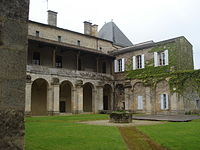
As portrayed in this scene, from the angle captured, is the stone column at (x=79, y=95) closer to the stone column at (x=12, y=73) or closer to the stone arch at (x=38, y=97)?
the stone arch at (x=38, y=97)

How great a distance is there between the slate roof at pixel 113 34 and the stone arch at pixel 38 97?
44.2 ft

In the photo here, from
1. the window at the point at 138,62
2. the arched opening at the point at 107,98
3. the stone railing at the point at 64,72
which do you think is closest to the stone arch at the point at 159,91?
the window at the point at 138,62

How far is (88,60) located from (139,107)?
28.1 ft

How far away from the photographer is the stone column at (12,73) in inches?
96.9

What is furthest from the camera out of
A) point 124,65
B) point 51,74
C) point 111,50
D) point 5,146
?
point 111,50

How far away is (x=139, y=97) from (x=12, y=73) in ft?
80.1

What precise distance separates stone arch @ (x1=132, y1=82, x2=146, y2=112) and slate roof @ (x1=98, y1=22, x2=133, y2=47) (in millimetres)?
9698

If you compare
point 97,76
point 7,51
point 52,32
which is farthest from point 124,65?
point 7,51

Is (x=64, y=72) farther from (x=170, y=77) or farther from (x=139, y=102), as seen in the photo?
(x=170, y=77)

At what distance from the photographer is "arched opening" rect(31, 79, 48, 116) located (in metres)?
24.9

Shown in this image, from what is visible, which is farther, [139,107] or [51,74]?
[139,107]

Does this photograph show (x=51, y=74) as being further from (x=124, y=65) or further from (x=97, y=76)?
(x=124, y=65)

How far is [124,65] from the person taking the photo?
28.3 metres

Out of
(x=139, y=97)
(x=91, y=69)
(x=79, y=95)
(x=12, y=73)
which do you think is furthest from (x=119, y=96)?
(x=12, y=73)
